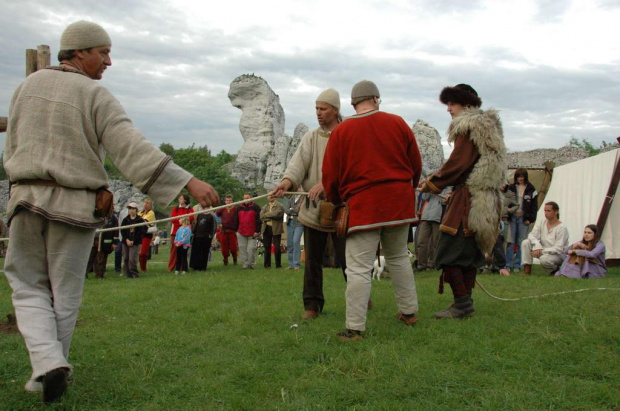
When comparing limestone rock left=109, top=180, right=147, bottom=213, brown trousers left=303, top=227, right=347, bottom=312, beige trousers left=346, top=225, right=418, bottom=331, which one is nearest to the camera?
beige trousers left=346, top=225, right=418, bottom=331

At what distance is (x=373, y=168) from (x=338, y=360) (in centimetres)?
159

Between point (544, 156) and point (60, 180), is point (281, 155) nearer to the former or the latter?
point (544, 156)

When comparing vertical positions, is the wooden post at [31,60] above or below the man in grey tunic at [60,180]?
above

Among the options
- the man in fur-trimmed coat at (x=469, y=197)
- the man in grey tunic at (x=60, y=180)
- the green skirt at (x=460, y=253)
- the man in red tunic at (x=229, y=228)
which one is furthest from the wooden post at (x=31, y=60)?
the man in red tunic at (x=229, y=228)

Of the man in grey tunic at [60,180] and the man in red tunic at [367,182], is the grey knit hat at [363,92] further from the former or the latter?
the man in grey tunic at [60,180]

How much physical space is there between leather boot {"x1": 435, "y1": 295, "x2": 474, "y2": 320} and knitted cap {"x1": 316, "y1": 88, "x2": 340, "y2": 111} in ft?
7.42

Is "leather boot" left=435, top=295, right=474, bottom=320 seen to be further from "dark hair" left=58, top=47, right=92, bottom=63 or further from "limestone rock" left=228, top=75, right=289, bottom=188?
"limestone rock" left=228, top=75, right=289, bottom=188

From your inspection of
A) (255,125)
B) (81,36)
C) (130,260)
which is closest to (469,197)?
(81,36)

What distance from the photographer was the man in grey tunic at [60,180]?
3320 mm

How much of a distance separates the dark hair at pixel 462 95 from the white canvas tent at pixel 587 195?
7357mm

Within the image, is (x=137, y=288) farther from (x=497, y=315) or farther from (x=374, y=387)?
(x=374, y=387)

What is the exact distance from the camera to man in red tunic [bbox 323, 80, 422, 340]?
15.3ft

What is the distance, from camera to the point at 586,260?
32.7ft

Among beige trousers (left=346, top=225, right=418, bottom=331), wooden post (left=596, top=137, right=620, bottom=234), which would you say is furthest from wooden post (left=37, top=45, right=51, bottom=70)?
wooden post (left=596, top=137, right=620, bottom=234)
